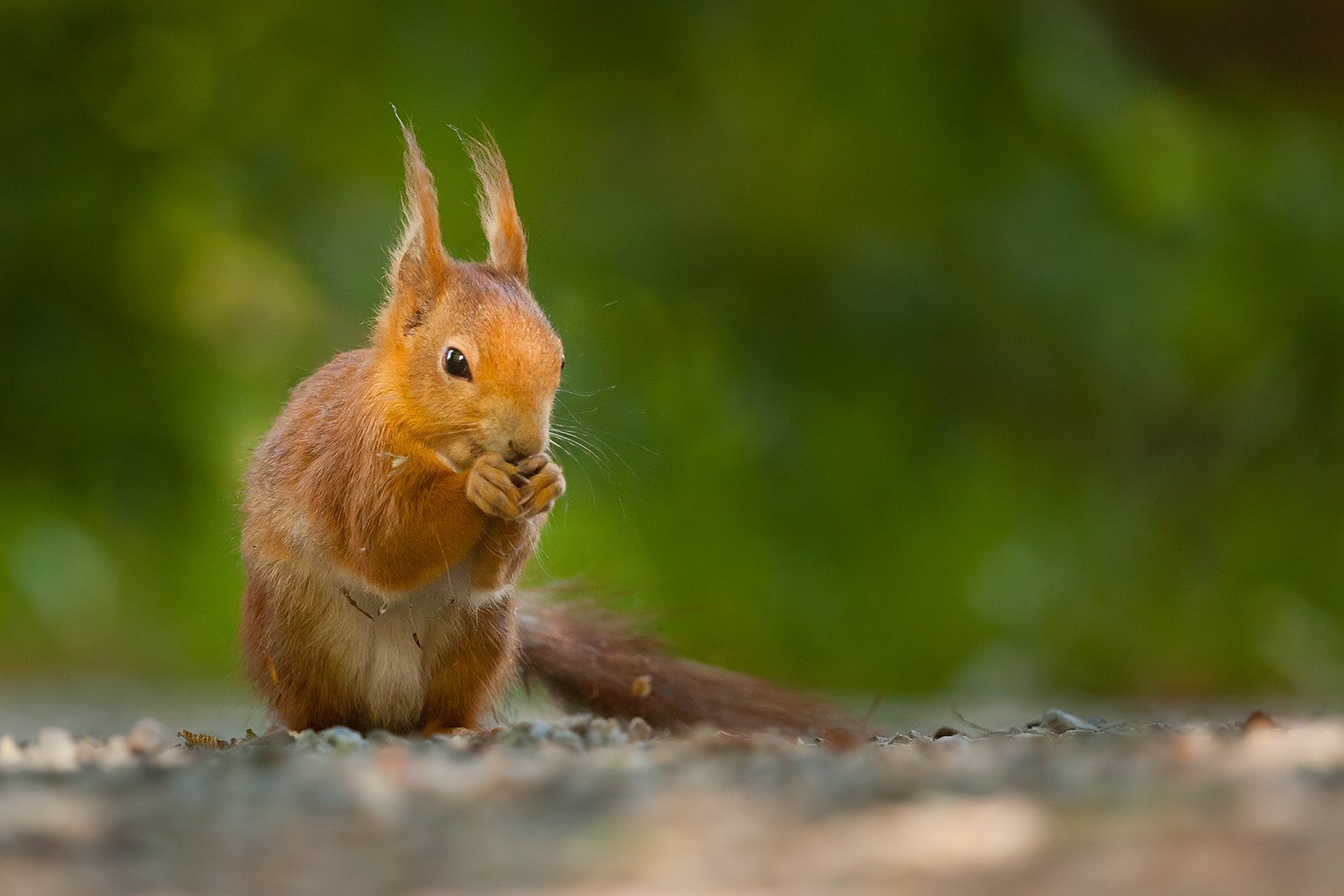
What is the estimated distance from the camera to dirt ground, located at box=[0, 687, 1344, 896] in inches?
25.9

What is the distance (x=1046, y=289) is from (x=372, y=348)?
89.4 inches

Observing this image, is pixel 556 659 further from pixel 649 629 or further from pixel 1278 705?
pixel 1278 705

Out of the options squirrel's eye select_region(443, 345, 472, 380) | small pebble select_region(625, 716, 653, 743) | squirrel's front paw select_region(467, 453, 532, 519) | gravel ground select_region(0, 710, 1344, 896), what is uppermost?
squirrel's eye select_region(443, 345, 472, 380)

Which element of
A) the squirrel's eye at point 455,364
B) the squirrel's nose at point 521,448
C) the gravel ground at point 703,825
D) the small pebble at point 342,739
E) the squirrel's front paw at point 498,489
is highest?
the squirrel's eye at point 455,364

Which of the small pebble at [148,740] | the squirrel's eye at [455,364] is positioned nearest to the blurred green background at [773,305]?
the squirrel's eye at [455,364]

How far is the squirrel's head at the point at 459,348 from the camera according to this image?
1415mm

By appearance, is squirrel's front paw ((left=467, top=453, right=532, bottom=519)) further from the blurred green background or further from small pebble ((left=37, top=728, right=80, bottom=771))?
the blurred green background

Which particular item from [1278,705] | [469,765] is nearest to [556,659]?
[469,765]

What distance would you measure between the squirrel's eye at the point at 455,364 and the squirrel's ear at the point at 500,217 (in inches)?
9.7

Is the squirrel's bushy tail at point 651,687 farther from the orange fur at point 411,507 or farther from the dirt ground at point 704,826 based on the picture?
the dirt ground at point 704,826

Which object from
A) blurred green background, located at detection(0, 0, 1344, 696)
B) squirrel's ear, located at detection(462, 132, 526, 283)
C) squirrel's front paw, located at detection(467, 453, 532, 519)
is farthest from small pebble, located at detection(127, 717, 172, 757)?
blurred green background, located at detection(0, 0, 1344, 696)

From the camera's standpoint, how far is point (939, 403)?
3.50 metres

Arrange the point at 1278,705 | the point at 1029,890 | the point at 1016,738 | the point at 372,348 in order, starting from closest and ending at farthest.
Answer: the point at 1029,890 < the point at 1016,738 < the point at 372,348 < the point at 1278,705

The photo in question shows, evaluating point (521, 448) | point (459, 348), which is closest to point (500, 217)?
point (459, 348)
